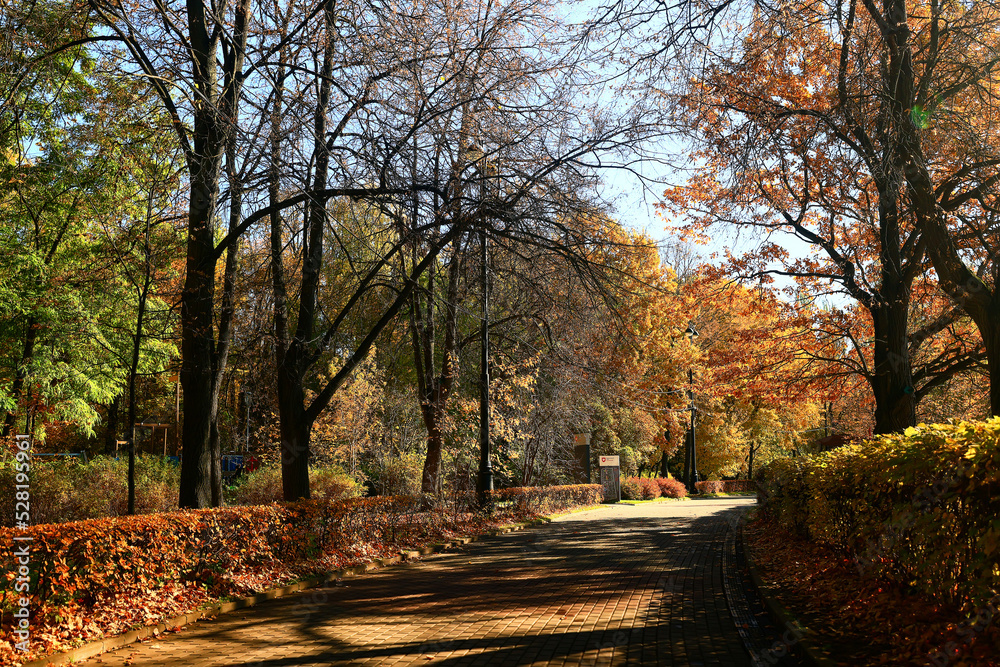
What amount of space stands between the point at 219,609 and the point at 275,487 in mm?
12745

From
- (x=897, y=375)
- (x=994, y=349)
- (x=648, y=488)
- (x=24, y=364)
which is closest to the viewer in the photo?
(x=994, y=349)

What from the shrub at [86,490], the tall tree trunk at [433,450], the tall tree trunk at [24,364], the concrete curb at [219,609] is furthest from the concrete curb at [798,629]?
the tall tree trunk at [24,364]

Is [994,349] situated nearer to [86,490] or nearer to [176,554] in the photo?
[176,554]

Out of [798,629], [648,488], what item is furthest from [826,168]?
[648,488]

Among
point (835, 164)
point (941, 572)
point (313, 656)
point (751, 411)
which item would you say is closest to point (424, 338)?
point (835, 164)

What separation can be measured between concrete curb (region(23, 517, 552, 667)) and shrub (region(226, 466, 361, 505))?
600 centimetres

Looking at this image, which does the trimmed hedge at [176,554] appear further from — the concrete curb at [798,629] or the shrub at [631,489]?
the shrub at [631,489]

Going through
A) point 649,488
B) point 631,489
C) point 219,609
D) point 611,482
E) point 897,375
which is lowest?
point 649,488

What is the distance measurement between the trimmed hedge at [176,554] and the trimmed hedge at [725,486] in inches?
1549

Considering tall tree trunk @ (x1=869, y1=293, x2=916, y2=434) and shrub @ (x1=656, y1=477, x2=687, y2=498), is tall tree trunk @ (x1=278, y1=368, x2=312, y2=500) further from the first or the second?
shrub @ (x1=656, y1=477, x2=687, y2=498)

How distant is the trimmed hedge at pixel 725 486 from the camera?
51.0 metres

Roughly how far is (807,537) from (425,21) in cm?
1065

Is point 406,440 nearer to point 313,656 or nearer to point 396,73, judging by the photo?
point 396,73

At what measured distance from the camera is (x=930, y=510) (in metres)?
5.55
